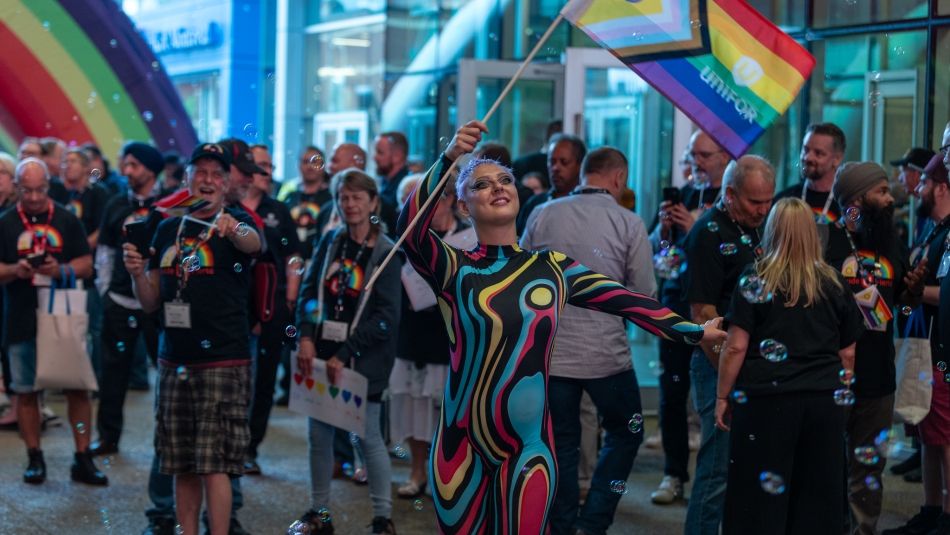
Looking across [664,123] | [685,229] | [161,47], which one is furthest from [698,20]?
[161,47]

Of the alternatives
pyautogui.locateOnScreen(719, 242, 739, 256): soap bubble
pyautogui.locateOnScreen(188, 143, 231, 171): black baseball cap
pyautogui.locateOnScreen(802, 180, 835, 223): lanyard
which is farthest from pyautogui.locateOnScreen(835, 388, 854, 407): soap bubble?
pyautogui.locateOnScreen(188, 143, 231, 171): black baseball cap

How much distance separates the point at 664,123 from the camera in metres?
11.9

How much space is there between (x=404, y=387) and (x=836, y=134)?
9.71 ft

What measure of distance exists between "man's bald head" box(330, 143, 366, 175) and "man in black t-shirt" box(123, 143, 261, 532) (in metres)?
2.65

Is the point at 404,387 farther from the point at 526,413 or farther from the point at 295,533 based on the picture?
the point at 526,413

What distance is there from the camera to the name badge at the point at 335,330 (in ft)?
21.4

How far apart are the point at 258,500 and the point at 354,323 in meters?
1.58

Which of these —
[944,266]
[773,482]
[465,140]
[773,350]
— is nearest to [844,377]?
[773,350]

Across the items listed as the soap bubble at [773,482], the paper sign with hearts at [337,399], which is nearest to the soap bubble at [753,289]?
the soap bubble at [773,482]

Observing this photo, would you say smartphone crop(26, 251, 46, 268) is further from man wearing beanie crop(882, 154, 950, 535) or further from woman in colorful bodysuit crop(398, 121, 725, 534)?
man wearing beanie crop(882, 154, 950, 535)

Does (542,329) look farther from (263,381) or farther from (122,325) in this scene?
(122,325)

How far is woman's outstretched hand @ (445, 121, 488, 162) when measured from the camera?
4.36m

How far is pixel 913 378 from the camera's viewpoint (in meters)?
6.51

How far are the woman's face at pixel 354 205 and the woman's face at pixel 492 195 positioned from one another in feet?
7.13
